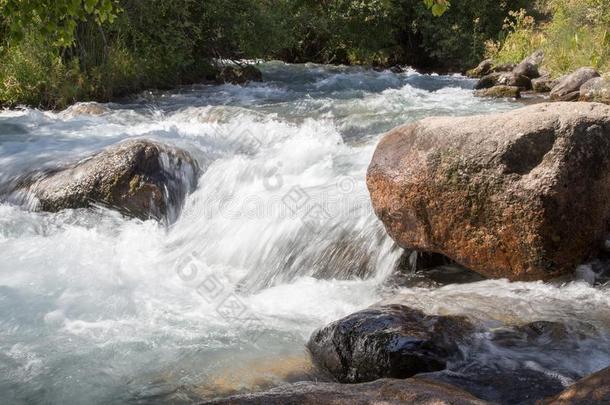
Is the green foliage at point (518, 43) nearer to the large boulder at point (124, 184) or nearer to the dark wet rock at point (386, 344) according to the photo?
the large boulder at point (124, 184)

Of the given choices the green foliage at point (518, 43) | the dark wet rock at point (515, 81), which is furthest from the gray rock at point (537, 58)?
the dark wet rock at point (515, 81)

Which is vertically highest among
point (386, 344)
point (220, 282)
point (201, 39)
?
point (201, 39)

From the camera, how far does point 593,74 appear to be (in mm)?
11703

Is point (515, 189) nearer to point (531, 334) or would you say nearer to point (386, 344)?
point (531, 334)

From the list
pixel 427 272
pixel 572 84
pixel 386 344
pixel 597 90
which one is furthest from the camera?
pixel 572 84

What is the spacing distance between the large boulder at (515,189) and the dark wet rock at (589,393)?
7.42 ft

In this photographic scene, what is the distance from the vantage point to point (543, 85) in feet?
43.6

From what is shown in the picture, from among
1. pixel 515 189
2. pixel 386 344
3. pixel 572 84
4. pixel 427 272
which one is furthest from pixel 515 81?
pixel 386 344

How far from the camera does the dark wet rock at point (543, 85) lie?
13188 mm

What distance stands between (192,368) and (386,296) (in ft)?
5.48

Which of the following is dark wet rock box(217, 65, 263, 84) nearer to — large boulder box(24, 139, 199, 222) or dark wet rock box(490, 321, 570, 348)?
large boulder box(24, 139, 199, 222)

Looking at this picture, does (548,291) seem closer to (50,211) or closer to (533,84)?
(50,211)

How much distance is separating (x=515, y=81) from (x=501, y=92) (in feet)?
2.41

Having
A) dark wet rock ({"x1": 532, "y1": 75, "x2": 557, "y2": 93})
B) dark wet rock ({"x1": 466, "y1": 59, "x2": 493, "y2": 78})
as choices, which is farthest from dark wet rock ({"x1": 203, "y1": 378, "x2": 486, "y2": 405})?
dark wet rock ({"x1": 466, "y1": 59, "x2": 493, "y2": 78})
